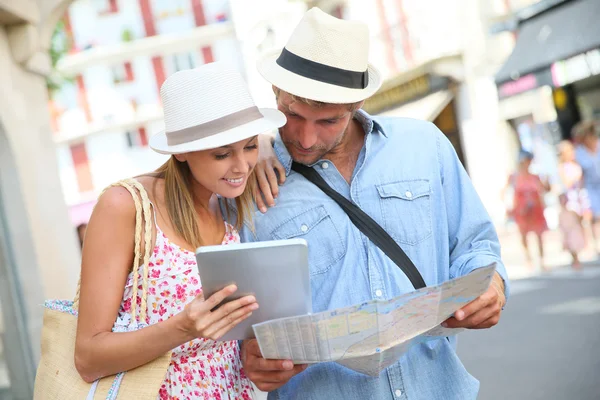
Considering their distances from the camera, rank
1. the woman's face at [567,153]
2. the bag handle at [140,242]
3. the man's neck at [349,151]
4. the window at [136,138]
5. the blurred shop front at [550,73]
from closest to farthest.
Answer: the bag handle at [140,242]
the man's neck at [349,151]
the woman's face at [567,153]
the blurred shop front at [550,73]
the window at [136,138]

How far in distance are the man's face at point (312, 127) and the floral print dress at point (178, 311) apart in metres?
0.37

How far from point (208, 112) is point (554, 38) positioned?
37.6ft

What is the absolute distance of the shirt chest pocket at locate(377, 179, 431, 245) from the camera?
7.66 feet

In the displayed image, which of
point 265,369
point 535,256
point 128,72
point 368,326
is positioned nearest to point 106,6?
point 128,72

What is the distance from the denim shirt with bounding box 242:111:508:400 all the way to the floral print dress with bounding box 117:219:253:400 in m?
0.21

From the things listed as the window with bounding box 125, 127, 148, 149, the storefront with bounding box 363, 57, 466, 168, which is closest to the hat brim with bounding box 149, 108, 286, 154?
the storefront with bounding box 363, 57, 466, 168

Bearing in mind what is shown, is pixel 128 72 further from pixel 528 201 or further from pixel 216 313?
pixel 216 313

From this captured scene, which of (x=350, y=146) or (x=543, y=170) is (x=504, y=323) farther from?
(x=543, y=170)

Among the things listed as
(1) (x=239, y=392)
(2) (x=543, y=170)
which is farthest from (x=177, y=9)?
(1) (x=239, y=392)

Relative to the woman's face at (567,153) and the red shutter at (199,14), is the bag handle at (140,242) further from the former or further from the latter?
the red shutter at (199,14)

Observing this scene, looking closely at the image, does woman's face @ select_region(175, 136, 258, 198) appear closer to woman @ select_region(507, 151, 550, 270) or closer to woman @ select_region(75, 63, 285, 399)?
woman @ select_region(75, 63, 285, 399)

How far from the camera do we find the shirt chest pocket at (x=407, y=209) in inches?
91.9

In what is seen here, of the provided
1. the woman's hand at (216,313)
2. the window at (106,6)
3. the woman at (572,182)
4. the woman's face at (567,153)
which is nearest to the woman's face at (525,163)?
the woman at (572,182)

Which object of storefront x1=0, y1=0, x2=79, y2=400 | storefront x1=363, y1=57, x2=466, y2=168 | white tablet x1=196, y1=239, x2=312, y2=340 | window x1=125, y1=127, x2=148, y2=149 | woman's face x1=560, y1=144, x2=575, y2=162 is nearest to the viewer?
white tablet x1=196, y1=239, x2=312, y2=340
